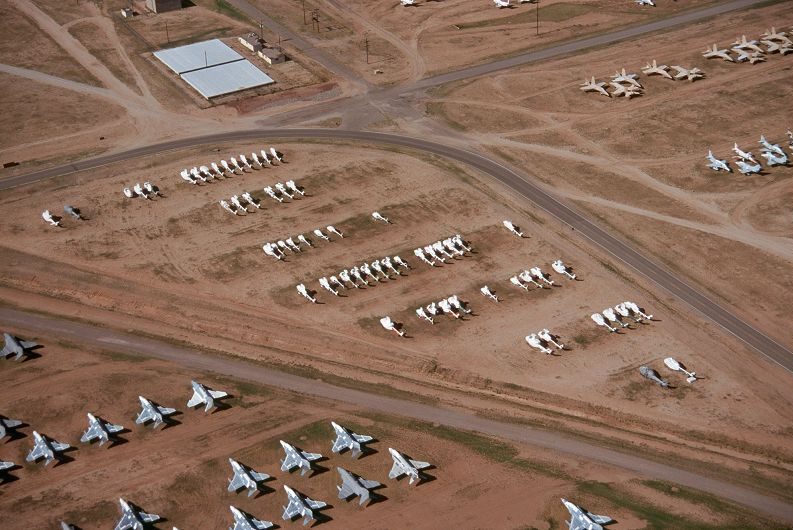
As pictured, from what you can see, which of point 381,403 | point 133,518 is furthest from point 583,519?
point 133,518

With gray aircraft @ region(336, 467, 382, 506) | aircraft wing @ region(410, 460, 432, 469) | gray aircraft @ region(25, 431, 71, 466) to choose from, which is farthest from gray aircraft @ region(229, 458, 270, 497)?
gray aircraft @ region(25, 431, 71, 466)

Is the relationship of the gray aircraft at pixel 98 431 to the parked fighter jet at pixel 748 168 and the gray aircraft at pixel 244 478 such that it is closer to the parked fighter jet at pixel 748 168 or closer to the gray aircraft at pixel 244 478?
A: the gray aircraft at pixel 244 478

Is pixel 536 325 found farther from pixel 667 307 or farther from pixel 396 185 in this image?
pixel 396 185

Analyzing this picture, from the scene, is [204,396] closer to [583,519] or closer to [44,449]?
[44,449]

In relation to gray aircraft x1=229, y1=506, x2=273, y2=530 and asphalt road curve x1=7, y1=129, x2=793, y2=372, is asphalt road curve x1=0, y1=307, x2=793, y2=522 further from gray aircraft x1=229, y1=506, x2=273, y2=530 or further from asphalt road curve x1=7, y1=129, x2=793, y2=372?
asphalt road curve x1=7, y1=129, x2=793, y2=372

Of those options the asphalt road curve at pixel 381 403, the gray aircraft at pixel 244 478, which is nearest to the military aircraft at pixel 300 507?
the gray aircraft at pixel 244 478

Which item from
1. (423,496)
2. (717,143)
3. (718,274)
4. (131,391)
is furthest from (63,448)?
(717,143)
